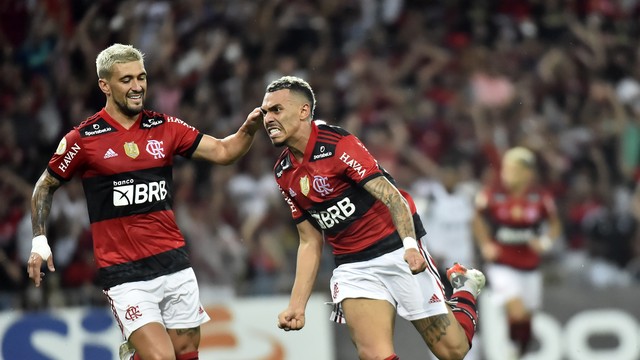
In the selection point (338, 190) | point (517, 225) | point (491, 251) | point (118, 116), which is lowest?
point (491, 251)

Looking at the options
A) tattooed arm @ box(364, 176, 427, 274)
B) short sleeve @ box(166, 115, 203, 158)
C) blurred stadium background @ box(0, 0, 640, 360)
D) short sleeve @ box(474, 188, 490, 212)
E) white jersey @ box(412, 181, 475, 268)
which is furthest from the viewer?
white jersey @ box(412, 181, 475, 268)

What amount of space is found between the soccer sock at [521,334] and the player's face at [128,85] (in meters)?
6.62

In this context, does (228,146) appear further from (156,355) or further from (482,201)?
(482,201)

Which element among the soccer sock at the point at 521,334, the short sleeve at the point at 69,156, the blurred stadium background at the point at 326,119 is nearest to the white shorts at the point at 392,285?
the short sleeve at the point at 69,156

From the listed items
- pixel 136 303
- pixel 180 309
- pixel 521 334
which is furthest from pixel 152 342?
pixel 521 334

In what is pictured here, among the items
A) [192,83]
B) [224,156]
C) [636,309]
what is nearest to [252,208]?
[192,83]

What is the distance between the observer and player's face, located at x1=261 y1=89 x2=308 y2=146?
7.76 meters

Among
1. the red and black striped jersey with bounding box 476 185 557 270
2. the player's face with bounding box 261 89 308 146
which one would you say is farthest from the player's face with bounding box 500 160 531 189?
the player's face with bounding box 261 89 308 146

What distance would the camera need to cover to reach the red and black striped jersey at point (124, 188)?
7.84 meters

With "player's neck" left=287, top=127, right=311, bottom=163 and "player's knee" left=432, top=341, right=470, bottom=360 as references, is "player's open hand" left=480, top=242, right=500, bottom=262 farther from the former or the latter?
"player's neck" left=287, top=127, right=311, bottom=163

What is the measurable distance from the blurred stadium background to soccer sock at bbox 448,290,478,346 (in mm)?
3824

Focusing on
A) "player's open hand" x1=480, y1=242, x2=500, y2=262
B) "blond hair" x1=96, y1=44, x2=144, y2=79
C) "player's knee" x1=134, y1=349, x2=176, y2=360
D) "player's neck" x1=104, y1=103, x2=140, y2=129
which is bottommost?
"player's open hand" x1=480, y1=242, x2=500, y2=262

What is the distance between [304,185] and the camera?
311 inches

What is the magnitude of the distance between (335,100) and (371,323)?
783 centimetres
